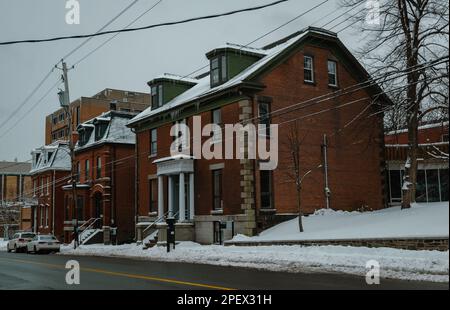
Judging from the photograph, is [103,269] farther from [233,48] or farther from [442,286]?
[233,48]

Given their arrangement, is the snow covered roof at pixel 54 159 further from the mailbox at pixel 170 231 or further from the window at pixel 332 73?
the window at pixel 332 73

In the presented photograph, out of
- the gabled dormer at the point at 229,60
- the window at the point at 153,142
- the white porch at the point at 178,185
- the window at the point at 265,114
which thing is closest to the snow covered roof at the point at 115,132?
the window at the point at 153,142

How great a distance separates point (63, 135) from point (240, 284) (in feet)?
264

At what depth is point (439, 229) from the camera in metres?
18.4

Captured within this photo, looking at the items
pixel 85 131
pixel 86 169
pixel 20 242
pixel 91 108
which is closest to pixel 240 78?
pixel 20 242

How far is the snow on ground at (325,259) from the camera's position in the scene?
15.7 m

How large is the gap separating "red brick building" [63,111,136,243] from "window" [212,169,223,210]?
14.4 metres

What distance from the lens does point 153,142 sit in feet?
120

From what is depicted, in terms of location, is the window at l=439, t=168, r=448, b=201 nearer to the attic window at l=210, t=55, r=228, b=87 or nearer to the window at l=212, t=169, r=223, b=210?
the window at l=212, t=169, r=223, b=210

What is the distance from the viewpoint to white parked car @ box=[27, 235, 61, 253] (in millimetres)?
35750

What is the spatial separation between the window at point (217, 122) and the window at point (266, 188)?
335 centimetres

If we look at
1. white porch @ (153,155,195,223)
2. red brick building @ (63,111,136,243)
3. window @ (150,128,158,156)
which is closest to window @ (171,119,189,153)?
white porch @ (153,155,195,223)

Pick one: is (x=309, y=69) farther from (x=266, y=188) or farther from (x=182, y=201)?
(x=182, y=201)
